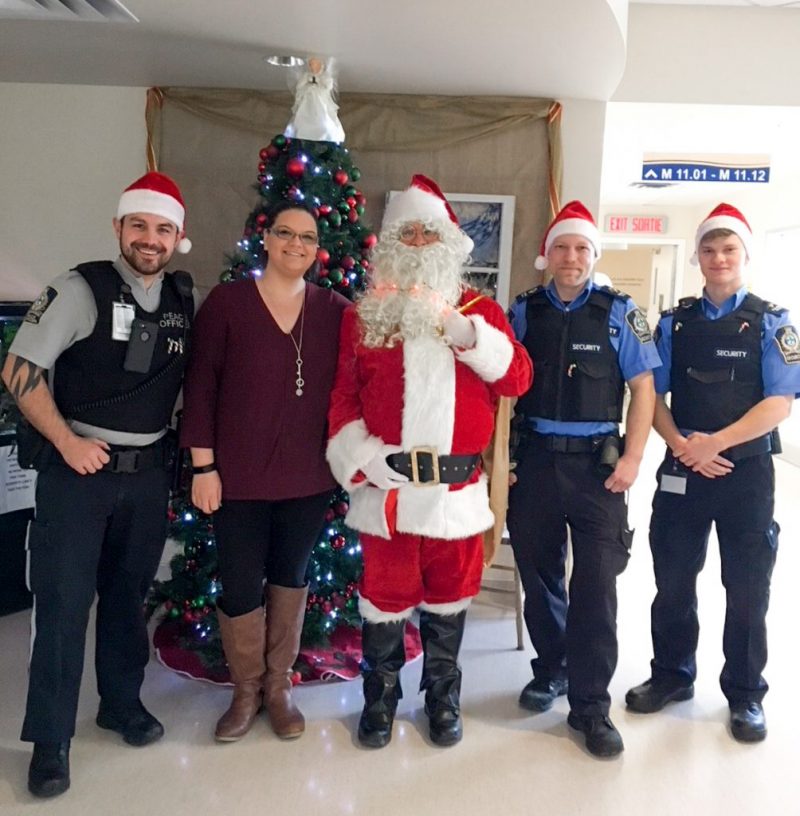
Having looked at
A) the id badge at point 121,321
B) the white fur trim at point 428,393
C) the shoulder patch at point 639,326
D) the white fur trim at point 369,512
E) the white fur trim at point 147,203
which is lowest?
the white fur trim at point 369,512

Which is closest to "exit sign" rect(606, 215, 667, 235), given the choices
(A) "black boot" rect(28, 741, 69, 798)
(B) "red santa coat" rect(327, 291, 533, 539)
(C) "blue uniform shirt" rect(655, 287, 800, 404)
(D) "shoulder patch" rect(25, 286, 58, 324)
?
(C) "blue uniform shirt" rect(655, 287, 800, 404)

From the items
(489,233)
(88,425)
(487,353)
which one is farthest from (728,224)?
(88,425)

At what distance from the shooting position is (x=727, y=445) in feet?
7.59

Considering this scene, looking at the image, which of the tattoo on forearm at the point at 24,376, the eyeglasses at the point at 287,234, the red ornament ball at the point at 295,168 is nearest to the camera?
the tattoo on forearm at the point at 24,376

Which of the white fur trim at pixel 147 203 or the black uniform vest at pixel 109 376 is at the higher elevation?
the white fur trim at pixel 147 203

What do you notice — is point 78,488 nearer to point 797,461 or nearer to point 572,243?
point 572,243

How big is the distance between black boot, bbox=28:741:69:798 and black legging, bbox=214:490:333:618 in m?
0.59

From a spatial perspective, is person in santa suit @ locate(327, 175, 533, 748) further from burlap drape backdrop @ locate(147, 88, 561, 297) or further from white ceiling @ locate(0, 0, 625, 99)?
burlap drape backdrop @ locate(147, 88, 561, 297)

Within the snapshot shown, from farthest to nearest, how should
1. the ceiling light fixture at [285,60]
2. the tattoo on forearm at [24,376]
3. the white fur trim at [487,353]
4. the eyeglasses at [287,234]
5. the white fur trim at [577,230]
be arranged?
the ceiling light fixture at [285,60] → the white fur trim at [577,230] → the eyeglasses at [287,234] → the white fur trim at [487,353] → the tattoo on forearm at [24,376]

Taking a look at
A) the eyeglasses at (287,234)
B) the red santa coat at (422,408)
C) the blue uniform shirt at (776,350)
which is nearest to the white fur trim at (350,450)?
the red santa coat at (422,408)

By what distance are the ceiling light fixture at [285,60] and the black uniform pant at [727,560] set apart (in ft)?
7.20

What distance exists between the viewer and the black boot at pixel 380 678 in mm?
2320

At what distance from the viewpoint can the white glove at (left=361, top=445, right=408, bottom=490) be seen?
2156mm

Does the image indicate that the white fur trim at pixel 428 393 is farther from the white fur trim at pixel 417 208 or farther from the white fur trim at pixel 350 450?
the white fur trim at pixel 417 208
